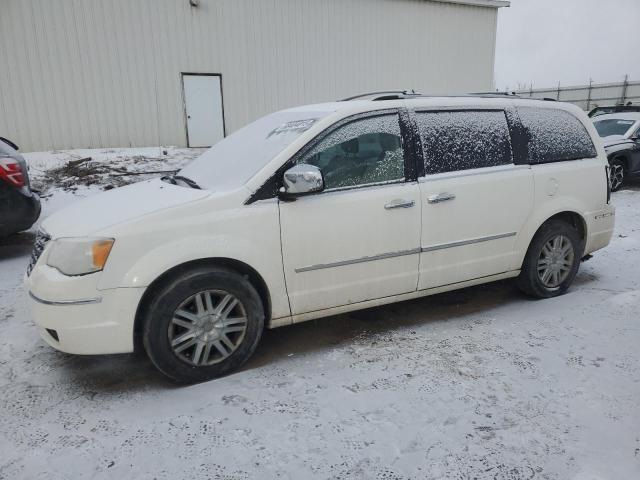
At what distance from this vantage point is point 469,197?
11.7 ft

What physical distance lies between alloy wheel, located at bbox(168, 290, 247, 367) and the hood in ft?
1.96

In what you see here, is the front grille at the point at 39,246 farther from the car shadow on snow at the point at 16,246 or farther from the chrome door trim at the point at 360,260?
the car shadow on snow at the point at 16,246

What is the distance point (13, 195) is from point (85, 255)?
3473 millimetres

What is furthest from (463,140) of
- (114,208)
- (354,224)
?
(114,208)

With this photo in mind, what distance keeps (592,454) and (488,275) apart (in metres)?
1.78

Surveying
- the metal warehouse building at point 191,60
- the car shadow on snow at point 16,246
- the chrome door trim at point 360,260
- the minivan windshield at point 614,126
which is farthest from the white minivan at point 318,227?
the metal warehouse building at point 191,60

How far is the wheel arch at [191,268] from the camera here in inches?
108

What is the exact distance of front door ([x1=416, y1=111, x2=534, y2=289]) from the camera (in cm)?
347

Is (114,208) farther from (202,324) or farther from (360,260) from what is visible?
(360,260)

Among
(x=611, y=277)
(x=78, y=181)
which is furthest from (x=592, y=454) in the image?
(x=78, y=181)

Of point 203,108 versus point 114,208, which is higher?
point 203,108

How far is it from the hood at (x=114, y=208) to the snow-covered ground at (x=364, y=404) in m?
0.97

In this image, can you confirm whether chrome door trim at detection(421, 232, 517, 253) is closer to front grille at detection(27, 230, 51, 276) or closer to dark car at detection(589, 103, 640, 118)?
front grille at detection(27, 230, 51, 276)

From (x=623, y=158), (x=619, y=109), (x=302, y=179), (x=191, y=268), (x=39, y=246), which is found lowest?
(x=623, y=158)
